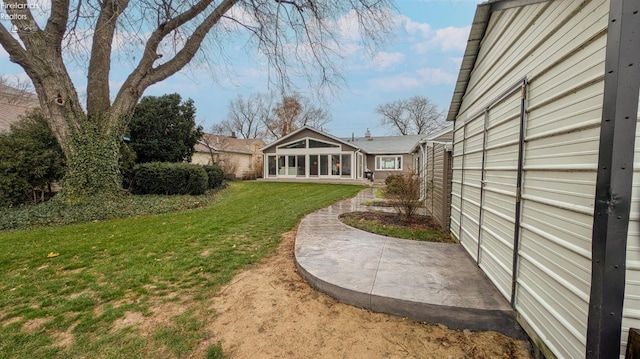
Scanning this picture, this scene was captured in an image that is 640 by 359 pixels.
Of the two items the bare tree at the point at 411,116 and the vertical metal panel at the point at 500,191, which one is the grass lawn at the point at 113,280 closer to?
the vertical metal panel at the point at 500,191

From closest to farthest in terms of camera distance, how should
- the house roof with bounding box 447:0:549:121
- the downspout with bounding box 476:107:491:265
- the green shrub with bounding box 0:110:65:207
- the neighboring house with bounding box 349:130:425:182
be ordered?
the house roof with bounding box 447:0:549:121
the downspout with bounding box 476:107:491:265
the green shrub with bounding box 0:110:65:207
the neighboring house with bounding box 349:130:425:182

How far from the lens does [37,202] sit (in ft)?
28.3

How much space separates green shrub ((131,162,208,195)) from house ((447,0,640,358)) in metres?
11.5

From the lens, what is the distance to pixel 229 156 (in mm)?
25312

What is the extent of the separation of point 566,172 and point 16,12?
38.8 feet

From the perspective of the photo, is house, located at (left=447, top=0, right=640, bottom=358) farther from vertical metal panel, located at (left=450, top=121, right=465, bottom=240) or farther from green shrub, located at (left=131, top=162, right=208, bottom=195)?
green shrub, located at (left=131, top=162, right=208, bottom=195)

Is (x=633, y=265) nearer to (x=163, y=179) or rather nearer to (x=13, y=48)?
(x=13, y=48)

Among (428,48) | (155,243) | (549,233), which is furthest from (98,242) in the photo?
(428,48)

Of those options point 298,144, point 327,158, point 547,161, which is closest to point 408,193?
point 547,161

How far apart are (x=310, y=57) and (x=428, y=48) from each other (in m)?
3.15

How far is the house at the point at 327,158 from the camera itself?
2253 cm

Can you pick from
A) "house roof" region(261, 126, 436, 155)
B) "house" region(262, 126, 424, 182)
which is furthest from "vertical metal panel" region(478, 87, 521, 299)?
"house roof" region(261, 126, 436, 155)

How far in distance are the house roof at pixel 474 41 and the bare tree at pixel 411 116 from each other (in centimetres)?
3424

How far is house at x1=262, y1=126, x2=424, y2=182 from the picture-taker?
22531 mm
